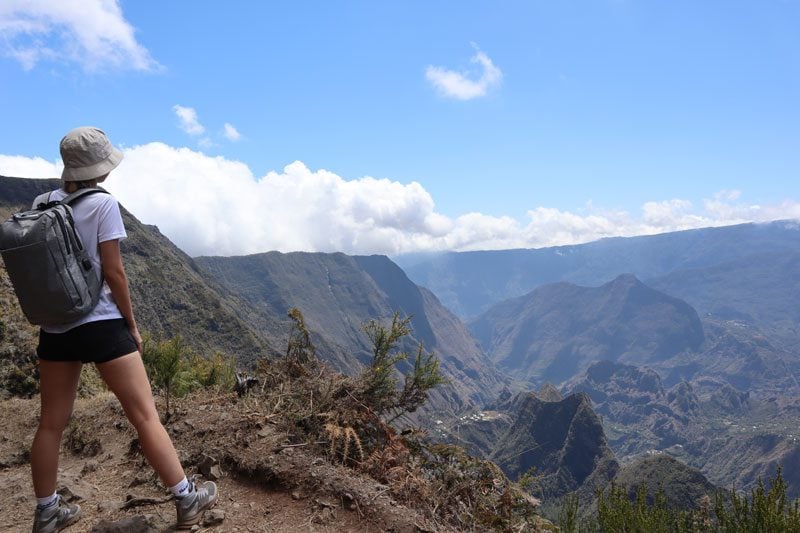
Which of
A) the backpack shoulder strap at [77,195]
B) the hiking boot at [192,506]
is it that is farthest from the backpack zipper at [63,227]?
the hiking boot at [192,506]

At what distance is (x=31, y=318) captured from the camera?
3.00 meters

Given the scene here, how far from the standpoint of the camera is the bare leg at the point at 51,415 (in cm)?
331

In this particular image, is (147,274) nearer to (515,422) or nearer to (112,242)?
(112,242)

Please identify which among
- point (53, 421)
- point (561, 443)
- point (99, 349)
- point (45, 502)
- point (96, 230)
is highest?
point (96, 230)

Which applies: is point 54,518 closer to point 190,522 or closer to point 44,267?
point 190,522

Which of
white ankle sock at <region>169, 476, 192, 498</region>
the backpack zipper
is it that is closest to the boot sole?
white ankle sock at <region>169, 476, 192, 498</region>

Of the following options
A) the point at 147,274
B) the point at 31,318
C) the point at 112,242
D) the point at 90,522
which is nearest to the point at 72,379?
the point at 31,318

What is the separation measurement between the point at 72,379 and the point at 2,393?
16.3 ft

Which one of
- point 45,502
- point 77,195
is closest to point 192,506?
point 45,502

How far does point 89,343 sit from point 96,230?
72 centimetres

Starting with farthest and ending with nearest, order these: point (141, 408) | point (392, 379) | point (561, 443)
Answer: point (561, 443)
point (392, 379)
point (141, 408)

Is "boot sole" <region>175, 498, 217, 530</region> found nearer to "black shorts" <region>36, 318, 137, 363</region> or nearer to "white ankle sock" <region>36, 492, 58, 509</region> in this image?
"white ankle sock" <region>36, 492, 58, 509</region>

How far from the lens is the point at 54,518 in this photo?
359 cm

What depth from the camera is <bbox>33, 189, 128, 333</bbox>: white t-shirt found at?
313 cm
